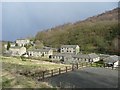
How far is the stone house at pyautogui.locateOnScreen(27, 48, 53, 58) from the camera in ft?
162

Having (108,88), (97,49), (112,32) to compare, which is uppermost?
(112,32)

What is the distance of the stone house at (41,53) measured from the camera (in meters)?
49.3

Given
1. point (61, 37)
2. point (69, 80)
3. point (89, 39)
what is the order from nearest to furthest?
point (69, 80)
point (89, 39)
point (61, 37)

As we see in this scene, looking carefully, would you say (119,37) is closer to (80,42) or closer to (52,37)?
(80,42)

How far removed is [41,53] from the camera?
5066 centimetres

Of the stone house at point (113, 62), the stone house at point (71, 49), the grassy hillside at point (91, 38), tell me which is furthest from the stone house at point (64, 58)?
the grassy hillside at point (91, 38)

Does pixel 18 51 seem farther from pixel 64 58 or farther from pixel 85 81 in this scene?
pixel 85 81

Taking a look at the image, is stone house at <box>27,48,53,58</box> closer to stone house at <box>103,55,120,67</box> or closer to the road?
stone house at <box>103,55,120,67</box>

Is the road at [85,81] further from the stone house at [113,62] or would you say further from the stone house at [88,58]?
the stone house at [88,58]

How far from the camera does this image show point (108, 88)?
1973 cm

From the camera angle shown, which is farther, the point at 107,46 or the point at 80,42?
the point at 80,42

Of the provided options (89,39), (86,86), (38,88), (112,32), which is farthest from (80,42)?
(38,88)

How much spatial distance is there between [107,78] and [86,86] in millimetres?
4536

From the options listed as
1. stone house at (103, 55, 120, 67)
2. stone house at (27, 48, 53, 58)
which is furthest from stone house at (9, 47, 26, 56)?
stone house at (103, 55, 120, 67)
